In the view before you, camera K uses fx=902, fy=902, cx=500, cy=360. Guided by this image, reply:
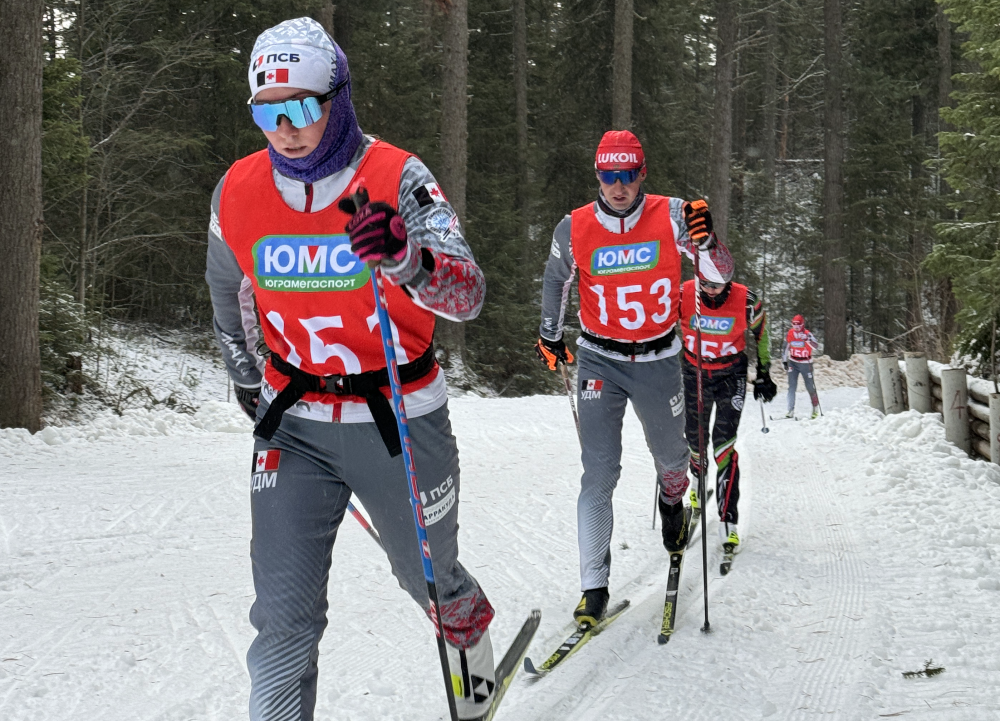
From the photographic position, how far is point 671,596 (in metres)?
4.91

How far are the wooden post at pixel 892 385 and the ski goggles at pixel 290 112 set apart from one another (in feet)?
38.1

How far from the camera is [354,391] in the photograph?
8.87 ft

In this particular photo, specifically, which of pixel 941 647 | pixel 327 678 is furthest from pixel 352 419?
pixel 941 647

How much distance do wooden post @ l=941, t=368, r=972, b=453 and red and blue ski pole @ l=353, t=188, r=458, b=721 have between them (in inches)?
326

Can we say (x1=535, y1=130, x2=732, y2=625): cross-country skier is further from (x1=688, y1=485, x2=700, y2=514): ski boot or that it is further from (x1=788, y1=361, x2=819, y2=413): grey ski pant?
(x1=788, y1=361, x2=819, y2=413): grey ski pant

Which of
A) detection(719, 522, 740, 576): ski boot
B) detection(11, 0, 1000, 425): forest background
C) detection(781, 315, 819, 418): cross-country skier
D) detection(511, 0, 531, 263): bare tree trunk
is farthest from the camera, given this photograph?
detection(511, 0, 531, 263): bare tree trunk

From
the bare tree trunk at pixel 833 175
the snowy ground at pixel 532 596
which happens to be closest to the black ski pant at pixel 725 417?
the snowy ground at pixel 532 596

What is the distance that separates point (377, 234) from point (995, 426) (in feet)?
26.2

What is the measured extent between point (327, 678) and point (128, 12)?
1459cm

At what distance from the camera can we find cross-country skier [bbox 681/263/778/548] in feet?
22.4

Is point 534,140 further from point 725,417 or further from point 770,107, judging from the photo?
point 725,417

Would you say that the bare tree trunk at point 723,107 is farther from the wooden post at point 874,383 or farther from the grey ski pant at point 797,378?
the wooden post at point 874,383

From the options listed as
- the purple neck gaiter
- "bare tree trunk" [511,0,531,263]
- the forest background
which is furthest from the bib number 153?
"bare tree trunk" [511,0,531,263]

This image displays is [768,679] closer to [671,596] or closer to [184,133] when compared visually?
[671,596]
